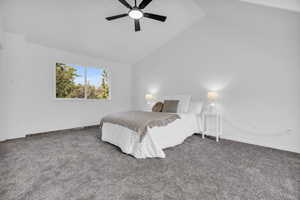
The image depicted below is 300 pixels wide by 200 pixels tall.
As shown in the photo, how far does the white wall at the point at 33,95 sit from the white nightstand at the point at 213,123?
359 cm

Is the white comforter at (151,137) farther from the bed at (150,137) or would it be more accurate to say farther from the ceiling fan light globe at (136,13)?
the ceiling fan light globe at (136,13)

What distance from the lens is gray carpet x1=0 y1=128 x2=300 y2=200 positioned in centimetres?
141

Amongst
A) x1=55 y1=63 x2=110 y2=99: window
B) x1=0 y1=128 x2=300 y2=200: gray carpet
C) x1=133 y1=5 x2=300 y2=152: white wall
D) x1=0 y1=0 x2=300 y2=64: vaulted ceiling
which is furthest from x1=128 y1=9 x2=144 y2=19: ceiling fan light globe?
x1=55 y1=63 x2=110 y2=99: window

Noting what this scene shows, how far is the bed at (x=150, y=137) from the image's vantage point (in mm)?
2297

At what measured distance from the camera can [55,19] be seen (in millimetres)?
3020

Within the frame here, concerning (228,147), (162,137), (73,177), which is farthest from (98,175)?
(228,147)

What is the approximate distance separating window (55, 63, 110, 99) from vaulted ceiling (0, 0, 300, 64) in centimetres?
59

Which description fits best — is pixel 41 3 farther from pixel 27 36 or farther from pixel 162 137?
pixel 162 137

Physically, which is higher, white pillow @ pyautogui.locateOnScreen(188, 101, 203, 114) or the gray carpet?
white pillow @ pyautogui.locateOnScreen(188, 101, 203, 114)

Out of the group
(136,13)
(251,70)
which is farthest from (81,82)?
(251,70)

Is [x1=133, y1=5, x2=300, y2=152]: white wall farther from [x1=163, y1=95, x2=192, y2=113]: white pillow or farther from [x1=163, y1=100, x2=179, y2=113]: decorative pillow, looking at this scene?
[x1=163, y1=100, x2=179, y2=113]: decorative pillow

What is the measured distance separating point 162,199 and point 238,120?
2.82m

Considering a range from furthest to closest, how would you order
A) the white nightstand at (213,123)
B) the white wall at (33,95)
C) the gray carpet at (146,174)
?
the white nightstand at (213,123) < the white wall at (33,95) < the gray carpet at (146,174)

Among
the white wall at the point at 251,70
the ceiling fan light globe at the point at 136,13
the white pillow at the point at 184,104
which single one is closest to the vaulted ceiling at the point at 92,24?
the ceiling fan light globe at the point at 136,13
